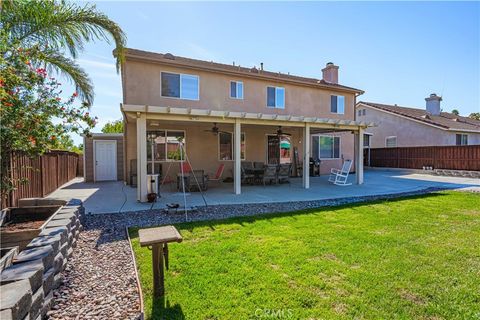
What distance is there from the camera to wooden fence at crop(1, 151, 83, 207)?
530 centimetres

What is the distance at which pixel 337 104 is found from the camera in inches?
664

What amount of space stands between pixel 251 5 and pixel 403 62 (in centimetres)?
977

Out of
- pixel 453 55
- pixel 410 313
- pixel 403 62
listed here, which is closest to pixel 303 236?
pixel 410 313

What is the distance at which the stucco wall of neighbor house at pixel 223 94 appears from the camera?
11.5 m

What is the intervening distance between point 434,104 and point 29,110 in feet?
105

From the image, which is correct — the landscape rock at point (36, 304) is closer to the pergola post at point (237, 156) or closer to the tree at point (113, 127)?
the pergola post at point (237, 156)

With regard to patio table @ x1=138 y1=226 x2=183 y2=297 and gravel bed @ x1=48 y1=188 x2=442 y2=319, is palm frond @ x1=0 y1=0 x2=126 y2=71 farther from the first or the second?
patio table @ x1=138 y1=226 x2=183 y2=297

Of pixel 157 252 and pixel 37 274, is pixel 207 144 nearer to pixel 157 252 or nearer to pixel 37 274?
pixel 157 252

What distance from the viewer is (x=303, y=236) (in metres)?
4.92

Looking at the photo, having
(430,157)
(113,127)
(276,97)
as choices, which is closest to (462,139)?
(430,157)

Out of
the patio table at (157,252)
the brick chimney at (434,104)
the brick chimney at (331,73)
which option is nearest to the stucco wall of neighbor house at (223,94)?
the brick chimney at (331,73)

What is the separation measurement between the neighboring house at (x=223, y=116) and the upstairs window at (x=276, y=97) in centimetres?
3

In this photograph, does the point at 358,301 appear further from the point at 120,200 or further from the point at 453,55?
the point at 453,55

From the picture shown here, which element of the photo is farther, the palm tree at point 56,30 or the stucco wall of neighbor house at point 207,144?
the stucco wall of neighbor house at point 207,144
